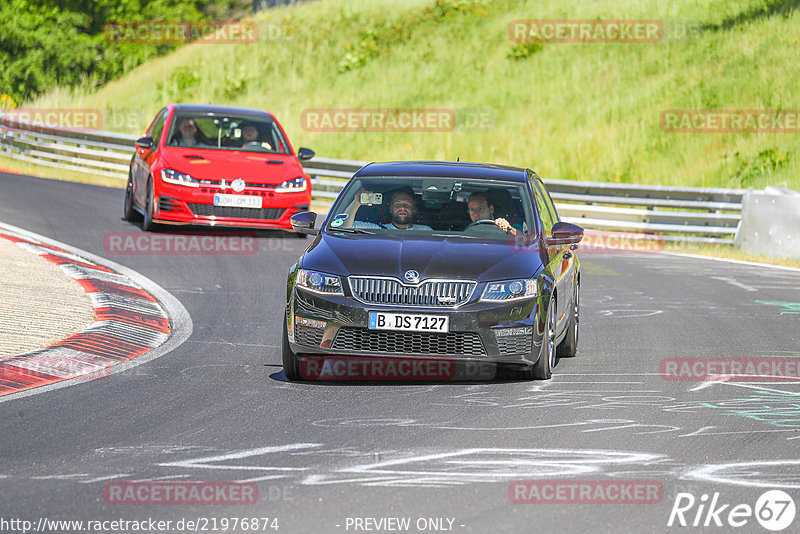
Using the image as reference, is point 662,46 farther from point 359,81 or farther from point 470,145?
point 359,81

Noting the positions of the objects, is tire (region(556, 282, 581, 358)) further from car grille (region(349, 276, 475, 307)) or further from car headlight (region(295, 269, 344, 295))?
car headlight (region(295, 269, 344, 295))

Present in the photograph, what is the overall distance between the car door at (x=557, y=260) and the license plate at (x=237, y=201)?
7.23 m

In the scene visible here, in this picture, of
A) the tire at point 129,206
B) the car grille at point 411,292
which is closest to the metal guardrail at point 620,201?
the tire at point 129,206

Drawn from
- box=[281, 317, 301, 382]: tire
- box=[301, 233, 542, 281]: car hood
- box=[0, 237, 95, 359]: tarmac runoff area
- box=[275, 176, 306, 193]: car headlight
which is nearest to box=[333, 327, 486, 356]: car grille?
box=[301, 233, 542, 281]: car hood

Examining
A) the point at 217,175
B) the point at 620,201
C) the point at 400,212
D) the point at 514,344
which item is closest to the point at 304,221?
the point at 400,212

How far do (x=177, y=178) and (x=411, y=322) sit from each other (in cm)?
944

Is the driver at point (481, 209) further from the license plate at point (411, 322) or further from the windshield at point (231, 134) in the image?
the windshield at point (231, 134)

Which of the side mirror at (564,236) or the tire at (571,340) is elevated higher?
the side mirror at (564,236)

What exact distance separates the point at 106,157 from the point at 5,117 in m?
4.85

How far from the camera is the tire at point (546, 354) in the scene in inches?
362

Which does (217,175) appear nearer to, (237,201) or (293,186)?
(237,201)

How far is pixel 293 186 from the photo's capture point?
712 inches

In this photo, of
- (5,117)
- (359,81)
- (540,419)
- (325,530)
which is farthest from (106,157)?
(325,530)

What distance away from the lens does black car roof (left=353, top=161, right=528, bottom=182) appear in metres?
10.3
